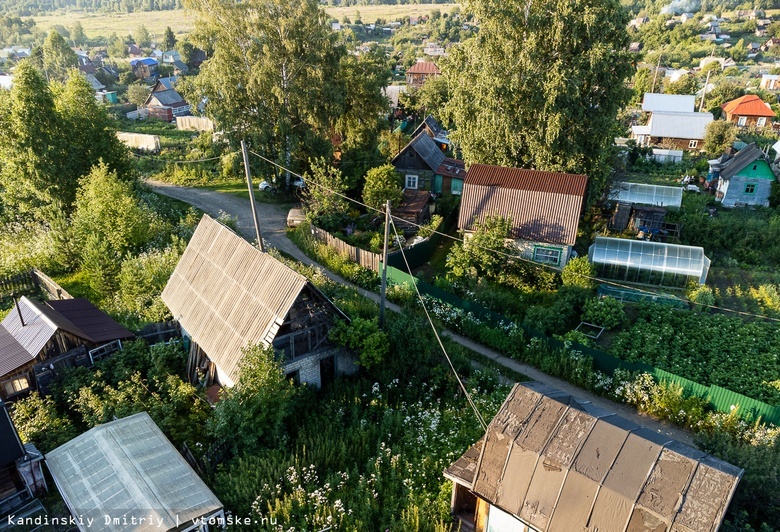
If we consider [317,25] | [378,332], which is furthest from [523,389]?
[317,25]

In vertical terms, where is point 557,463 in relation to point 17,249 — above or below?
above

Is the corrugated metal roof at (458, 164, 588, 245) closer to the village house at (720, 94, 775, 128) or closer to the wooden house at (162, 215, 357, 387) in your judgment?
the wooden house at (162, 215, 357, 387)

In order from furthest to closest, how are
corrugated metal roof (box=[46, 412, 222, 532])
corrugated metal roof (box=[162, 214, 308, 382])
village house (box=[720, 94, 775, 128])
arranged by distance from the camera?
1. village house (box=[720, 94, 775, 128])
2. corrugated metal roof (box=[162, 214, 308, 382])
3. corrugated metal roof (box=[46, 412, 222, 532])

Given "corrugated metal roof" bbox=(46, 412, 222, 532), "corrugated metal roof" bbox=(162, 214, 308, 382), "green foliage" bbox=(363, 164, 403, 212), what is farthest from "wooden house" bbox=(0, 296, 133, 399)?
"green foliage" bbox=(363, 164, 403, 212)

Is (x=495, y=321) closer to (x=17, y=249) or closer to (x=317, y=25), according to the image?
(x=317, y=25)

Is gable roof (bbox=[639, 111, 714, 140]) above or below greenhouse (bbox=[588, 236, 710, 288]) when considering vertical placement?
above

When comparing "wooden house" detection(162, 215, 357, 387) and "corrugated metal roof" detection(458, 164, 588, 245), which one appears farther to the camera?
"corrugated metal roof" detection(458, 164, 588, 245)

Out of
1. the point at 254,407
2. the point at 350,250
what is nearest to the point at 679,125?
the point at 350,250
